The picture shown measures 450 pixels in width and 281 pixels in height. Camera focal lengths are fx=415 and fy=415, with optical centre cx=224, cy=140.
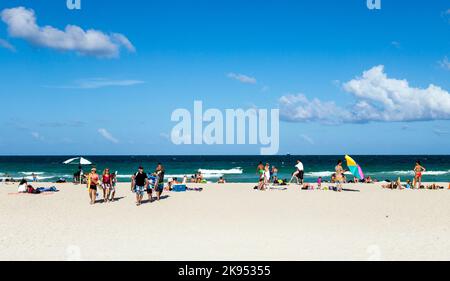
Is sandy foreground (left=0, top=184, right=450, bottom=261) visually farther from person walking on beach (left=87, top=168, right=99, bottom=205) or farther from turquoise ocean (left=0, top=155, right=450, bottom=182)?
turquoise ocean (left=0, top=155, right=450, bottom=182)

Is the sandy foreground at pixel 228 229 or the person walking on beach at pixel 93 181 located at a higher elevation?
the person walking on beach at pixel 93 181

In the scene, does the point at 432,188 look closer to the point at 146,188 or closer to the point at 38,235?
the point at 146,188

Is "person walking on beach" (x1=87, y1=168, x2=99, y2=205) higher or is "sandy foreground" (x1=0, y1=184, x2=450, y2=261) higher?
"person walking on beach" (x1=87, y1=168, x2=99, y2=205)

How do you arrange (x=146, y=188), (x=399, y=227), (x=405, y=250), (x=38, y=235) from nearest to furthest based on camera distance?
1. (x=405, y=250)
2. (x=38, y=235)
3. (x=399, y=227)
4. (x=146, y=188)

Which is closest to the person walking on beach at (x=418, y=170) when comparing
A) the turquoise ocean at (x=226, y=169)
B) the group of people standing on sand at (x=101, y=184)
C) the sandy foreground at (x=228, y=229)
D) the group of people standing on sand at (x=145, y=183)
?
the sandy foreground at (x=228, y=229)

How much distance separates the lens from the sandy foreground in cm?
Answer: 852

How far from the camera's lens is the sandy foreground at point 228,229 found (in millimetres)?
8523

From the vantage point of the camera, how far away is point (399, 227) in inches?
454

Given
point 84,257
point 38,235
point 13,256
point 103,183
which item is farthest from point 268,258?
point 103,183

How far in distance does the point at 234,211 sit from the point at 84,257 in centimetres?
732

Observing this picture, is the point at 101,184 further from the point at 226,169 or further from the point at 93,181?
the point at 226,169

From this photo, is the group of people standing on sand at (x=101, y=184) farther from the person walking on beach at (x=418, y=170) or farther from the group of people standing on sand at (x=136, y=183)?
the person walking on beach at (x=418, y=170)

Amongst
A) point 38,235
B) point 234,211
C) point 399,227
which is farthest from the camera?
point 234,211

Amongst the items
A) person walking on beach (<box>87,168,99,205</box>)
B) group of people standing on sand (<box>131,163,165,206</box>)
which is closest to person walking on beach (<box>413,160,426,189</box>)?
group of people standing on sand (<box>131,163,165,206</box>)
